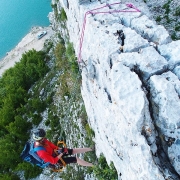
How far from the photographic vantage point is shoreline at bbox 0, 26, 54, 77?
27312mm

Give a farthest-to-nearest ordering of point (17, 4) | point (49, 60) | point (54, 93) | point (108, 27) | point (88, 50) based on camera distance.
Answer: point (17, 4), point (49, 60), point (54, 93), point (88, 50), point (108, 27)

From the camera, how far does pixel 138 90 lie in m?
3.97

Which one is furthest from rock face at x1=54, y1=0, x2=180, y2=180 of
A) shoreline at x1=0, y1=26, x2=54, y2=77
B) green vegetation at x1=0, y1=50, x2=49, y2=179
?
shoreline at x1=0, y1=26, x2=54, y2=77

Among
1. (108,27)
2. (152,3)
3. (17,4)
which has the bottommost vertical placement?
(17,4)

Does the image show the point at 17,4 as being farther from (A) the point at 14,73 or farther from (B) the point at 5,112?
(B) the point at 5,112

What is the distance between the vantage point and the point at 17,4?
36500 mm

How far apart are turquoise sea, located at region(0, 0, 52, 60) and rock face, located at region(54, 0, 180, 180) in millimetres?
27328

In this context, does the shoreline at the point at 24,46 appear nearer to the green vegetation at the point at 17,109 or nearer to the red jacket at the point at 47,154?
the green vegetation at the point at 17,109

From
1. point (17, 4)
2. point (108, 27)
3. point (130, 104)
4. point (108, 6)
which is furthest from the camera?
point (17, 4)

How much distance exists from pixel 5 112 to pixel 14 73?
15.1ft

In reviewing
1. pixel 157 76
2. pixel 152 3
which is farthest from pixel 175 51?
pixel 152 3

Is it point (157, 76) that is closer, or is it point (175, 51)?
point (157, 76)

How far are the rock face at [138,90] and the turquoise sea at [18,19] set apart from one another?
2733 centimetres

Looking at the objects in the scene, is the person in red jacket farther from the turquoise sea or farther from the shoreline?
the turquoise sea
